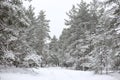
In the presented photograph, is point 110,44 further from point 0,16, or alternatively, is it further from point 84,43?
point 84,43

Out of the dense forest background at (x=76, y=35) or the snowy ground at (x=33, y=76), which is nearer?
the dense forest background at (x=76, y=35)

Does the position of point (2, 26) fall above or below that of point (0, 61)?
above

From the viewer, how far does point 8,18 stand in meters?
11.0

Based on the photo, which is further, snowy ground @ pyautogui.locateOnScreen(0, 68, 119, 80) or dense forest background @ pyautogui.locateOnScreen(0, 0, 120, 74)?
snowy ground @ pyautogui.locateOnScreen(0, 68, 119, 80)

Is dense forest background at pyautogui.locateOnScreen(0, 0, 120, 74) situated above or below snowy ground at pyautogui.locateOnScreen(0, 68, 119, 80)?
above

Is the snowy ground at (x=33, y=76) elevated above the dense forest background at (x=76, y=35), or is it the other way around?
the dense forest background at (x=76, y=35)

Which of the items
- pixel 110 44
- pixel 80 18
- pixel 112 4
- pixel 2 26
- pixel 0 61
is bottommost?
pixel 0 61

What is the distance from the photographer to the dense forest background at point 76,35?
1116 centimetres

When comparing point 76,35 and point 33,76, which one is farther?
point 76,35

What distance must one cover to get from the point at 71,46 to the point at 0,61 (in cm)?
2312

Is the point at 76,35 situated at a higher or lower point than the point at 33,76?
higher

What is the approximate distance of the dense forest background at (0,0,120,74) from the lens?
11164 millimetres

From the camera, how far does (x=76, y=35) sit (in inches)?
1323

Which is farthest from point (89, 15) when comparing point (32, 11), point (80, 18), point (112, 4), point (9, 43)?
point (9, 43)
